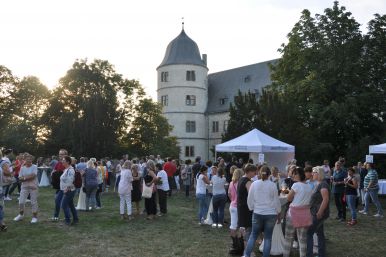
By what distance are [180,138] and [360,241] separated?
2068 inches

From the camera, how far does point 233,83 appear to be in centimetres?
6544

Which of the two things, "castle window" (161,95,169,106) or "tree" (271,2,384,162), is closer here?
"tree" (271,2,384,162)

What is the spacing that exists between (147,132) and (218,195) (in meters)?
38.8

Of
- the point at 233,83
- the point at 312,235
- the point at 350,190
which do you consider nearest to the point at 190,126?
the point at 233,83

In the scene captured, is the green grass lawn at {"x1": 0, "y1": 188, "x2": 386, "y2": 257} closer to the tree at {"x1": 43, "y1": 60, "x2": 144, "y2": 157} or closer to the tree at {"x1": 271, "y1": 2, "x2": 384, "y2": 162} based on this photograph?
the tree at {"x1": 271, "y1": 2, "x2": 384, "y2": 162}

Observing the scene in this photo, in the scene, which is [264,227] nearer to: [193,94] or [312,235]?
[312,235]

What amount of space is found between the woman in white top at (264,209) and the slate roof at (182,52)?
5447cm

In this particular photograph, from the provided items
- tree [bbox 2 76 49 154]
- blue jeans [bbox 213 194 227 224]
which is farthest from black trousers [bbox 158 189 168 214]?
tree [bbox 2 76 49 154]

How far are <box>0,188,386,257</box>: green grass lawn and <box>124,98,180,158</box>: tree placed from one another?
1375 inches

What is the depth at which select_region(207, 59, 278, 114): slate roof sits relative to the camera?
2454 inches

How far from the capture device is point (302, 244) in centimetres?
788

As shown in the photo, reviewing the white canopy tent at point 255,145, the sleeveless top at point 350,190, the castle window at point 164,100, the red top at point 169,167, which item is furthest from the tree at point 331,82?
the castle window at point 164,100

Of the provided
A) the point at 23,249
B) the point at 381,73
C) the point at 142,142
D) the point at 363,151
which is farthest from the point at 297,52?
the point at 23,249

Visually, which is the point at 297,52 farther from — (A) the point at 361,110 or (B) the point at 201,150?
(B) the point at 201,150
